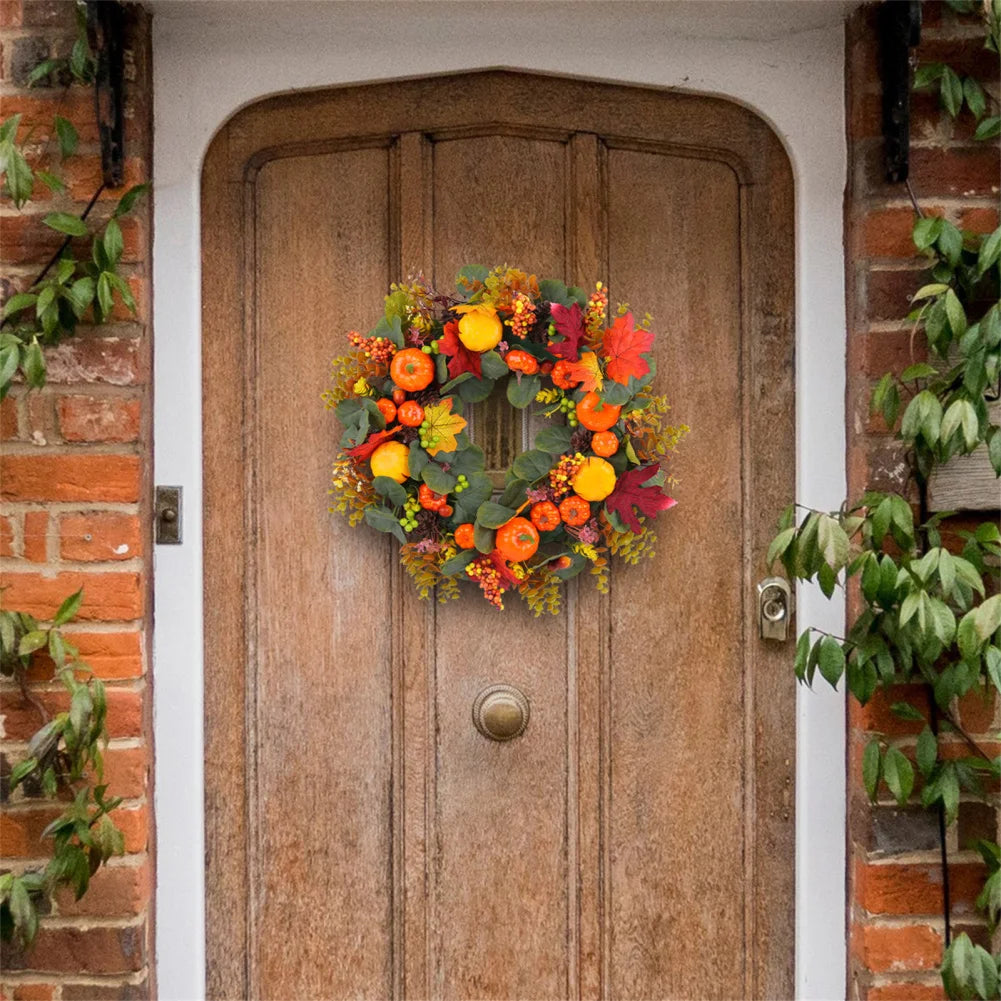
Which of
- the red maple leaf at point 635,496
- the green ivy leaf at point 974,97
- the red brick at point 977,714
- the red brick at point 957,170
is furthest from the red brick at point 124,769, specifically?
the green ivy leaf at point 974,97

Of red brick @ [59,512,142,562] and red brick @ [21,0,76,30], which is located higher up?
red brick @ [21,0,76,30]

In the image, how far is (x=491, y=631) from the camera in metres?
1.70

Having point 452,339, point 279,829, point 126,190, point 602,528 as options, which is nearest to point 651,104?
point 452,339

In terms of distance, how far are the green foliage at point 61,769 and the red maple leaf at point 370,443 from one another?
19.2 inches

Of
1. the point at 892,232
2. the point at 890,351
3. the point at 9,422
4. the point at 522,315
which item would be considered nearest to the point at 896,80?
the point at 892,232

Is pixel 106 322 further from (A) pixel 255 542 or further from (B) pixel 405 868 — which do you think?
(B) pixel 405 868

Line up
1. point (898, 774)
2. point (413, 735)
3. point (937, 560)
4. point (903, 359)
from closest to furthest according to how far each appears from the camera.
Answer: point (937, 560) < point (898, 774) < point (903, 359) < point (413, 735)

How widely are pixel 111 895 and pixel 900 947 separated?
131 cm

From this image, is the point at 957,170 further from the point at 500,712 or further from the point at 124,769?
the point at 124,769

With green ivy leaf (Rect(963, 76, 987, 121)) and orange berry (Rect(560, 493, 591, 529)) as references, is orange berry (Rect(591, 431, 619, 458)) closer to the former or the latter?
orange berry (Rect(560, 493, 591, 529))

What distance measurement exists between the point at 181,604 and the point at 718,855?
1045 millimetres

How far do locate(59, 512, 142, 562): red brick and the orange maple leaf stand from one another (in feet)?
2.49

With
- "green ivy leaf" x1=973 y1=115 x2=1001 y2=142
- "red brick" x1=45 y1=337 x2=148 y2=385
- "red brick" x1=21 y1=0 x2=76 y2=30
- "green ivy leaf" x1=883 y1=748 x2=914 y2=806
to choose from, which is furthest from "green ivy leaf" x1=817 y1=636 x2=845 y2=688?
"red brick" x1=21 y1=0 x2=76 y2=30

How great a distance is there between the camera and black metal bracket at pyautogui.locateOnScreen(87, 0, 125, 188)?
1493 millimetres
